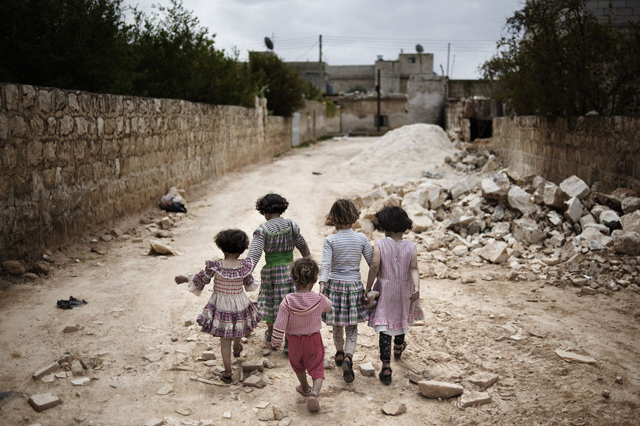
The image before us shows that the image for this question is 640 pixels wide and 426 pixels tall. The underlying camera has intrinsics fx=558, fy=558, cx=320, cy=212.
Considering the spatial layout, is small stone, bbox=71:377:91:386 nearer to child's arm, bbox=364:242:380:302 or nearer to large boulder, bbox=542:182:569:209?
child's arm, bbox=364:242:380:302

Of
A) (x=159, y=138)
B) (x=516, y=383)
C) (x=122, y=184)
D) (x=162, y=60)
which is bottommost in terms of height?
(x=516, y=383)

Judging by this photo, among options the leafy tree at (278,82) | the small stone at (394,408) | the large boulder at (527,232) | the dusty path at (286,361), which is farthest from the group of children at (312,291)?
the leafy tree at (278,82)

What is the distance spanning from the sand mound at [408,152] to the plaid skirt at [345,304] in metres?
9.87

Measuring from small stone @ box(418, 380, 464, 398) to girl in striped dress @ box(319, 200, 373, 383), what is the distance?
1.69 ft

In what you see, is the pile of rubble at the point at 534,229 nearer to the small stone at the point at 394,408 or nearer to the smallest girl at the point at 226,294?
the small stone at the point at 394,408

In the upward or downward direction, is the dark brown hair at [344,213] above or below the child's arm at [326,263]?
above

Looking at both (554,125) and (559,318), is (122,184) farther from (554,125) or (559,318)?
(554,125)

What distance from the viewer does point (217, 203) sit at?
10.7 metres

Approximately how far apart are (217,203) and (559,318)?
6.97m

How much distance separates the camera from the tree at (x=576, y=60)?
8781 mm

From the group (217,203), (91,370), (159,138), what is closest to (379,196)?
(217,203)

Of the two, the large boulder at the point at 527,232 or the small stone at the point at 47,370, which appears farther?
the large boulder at the point at 527,232

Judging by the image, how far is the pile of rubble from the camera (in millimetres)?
6414

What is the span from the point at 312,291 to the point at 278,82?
20058 mm
